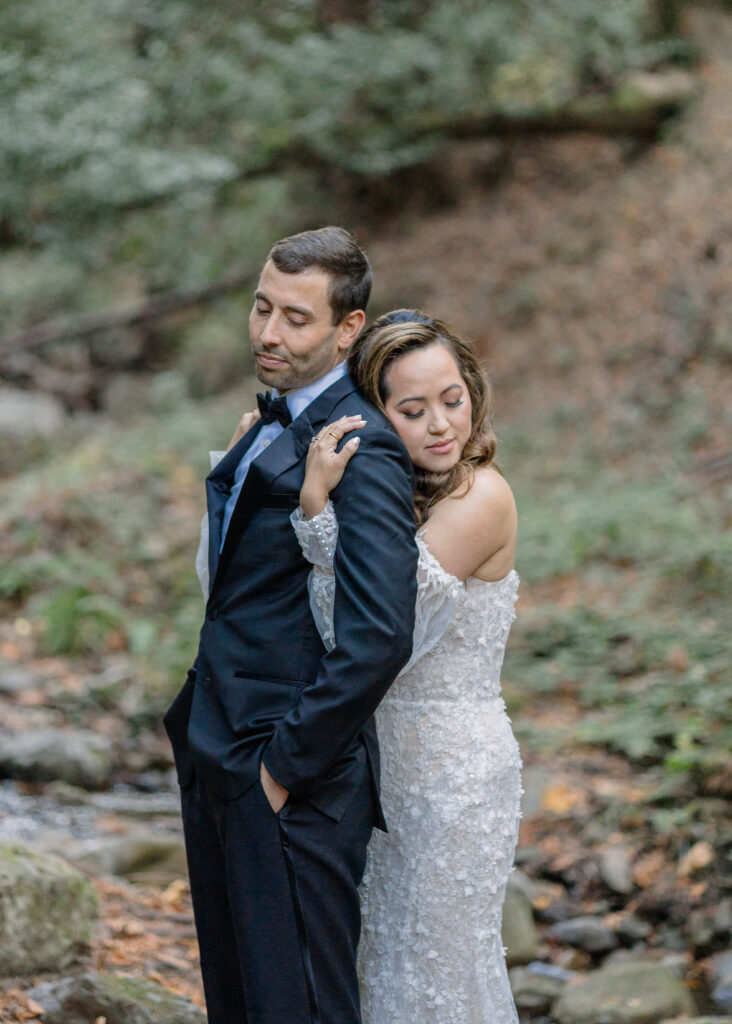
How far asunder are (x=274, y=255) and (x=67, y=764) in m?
4.85

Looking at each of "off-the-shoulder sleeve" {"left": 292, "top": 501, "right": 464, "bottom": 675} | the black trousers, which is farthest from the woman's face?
the black trousers

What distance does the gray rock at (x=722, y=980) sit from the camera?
431cm

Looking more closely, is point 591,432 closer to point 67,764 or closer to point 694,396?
point 694,396

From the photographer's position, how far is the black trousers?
2492mm

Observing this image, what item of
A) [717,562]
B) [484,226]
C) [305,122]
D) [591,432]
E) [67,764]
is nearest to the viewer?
[67,764]

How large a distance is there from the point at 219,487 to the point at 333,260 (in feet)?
2.16

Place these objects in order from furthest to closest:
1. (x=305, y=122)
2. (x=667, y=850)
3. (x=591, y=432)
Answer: (x=305, y=122), (x=591, y=432), (x=667, y=850)

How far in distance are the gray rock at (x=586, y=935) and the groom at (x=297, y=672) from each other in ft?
8.47

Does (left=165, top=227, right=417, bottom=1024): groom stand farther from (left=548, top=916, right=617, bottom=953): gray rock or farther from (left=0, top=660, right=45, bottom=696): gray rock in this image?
(left=0, top=660, right=45, bottom=696): gray rock

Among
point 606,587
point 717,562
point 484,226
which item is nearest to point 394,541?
point 717,562

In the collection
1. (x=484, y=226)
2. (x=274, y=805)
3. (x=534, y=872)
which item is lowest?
(x=534, y=872)

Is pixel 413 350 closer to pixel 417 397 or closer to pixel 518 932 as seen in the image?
pixel 417 397

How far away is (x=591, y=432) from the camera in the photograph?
11352mm

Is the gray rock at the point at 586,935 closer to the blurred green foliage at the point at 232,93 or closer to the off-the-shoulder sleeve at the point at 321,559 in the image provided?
Answer: the off-the-shoulder sleeve at the point at 321,559
